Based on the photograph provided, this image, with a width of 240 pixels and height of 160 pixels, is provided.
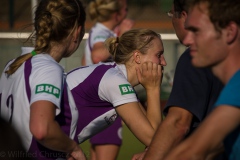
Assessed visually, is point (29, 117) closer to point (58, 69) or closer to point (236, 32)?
point (58, 69)

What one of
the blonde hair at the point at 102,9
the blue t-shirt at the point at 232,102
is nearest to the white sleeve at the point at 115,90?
the blue t-shirt at the point at 232,102

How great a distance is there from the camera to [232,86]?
2.79 m

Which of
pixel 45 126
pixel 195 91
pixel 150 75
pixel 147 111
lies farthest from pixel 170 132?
pixel 150 75

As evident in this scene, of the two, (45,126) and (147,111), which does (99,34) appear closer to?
(147,111)

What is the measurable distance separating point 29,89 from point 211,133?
1.44 metres

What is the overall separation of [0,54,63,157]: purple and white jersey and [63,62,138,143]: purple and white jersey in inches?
16.9

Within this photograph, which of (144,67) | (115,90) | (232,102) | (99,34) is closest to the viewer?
(232,102)

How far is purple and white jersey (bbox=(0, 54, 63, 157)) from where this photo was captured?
3.86 m

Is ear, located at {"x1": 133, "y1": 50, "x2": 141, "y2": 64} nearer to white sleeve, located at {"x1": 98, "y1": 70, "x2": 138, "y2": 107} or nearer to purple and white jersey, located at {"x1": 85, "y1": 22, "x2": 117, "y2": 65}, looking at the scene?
white sleeve, located at {"x1": 98, "y1": 70, "x2": 138, "y2": 107}

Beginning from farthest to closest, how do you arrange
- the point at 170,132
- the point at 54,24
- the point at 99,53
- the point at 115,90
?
the point at 99,53
the point at 115,90
the point at 54,24
the point at 170,132

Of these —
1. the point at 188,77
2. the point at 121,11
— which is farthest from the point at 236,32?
the point at 121,11

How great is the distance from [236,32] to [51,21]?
57.8 inches

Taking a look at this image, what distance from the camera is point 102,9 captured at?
849 centimetres

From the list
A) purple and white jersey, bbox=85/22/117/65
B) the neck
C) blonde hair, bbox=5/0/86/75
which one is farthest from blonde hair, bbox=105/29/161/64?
the neck
